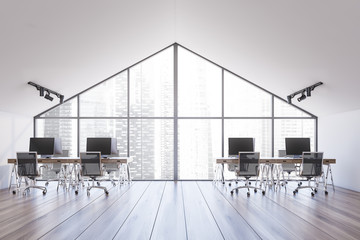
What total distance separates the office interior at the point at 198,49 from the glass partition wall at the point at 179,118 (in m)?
0.18

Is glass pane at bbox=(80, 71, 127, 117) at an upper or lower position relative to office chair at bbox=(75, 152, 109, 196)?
upper

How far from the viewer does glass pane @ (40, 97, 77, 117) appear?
28.7 feet

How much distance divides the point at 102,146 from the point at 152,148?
201 cm

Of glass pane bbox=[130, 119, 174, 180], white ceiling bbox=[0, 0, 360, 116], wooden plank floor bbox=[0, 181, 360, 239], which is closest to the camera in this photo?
wooden plank floor bbox=[0, 181, 360, 239]

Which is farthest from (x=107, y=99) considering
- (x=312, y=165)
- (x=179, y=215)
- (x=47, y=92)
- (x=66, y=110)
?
(x=312, y=165)

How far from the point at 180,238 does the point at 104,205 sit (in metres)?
2.22

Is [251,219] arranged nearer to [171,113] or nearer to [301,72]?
[301,72]

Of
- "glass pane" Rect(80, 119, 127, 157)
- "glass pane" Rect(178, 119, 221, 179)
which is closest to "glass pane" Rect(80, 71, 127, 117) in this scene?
"glass pane" Rect(80, 119, 127, 157)

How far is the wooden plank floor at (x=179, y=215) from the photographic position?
3.59m

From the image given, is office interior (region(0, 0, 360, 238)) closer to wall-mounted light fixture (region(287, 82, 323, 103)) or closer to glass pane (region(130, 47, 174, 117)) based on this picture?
wall-mounted light fixture (region(287, 82, 323, 103))

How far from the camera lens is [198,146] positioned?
8648 millimetres

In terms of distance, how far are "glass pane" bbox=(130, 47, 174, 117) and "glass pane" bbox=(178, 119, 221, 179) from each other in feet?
2.42

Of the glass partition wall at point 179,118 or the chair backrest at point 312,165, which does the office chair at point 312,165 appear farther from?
the glass partition wall at point 179,118

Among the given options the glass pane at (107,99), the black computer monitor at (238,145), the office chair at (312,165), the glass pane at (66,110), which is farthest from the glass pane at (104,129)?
the office chair at (312,165)
